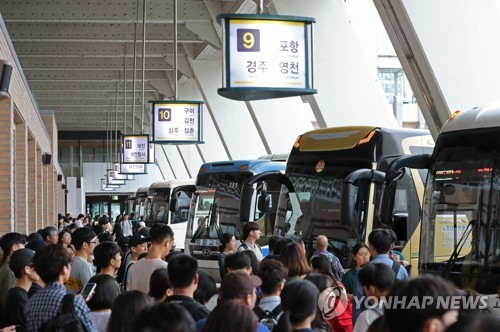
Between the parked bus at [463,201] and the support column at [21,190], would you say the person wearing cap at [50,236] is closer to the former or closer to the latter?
the parked bus at [463,201]

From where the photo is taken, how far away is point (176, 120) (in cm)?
2067

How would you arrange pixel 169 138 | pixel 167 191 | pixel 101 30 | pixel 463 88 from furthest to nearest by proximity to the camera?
pixel 167 191 < pixel 101 30 < pixel 169 138 < pixel 463 88

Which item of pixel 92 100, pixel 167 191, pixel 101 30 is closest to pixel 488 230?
pixel 101 30

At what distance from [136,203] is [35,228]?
16.9m

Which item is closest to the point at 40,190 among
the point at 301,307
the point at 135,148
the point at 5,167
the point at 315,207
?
the point at 135,148

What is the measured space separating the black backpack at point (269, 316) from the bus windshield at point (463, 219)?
3255mm

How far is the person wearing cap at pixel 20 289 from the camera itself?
7.27m

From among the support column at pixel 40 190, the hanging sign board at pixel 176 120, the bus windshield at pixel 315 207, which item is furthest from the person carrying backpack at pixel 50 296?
the support column at pixel 40 190

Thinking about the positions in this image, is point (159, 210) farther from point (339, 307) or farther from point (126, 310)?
point (126, 310)

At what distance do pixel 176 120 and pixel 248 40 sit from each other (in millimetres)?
9606

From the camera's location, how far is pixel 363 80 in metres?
19.0

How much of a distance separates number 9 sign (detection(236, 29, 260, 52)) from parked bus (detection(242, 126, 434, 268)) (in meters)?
2.37

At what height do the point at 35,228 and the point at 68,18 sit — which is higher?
the point at 68,18

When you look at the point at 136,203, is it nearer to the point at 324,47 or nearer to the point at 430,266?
the point at 324,47
